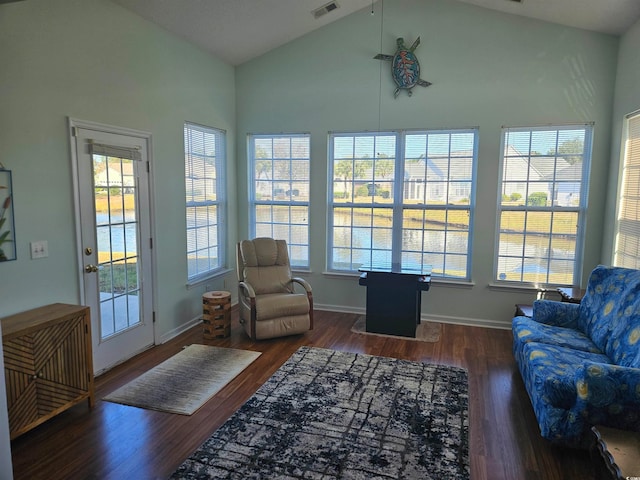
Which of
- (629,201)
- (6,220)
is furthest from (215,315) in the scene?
(629,201)

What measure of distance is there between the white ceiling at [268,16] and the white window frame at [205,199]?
0.98 m

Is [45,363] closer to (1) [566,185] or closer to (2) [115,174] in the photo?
(2) [115,174]

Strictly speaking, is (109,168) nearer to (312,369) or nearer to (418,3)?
(312,369)

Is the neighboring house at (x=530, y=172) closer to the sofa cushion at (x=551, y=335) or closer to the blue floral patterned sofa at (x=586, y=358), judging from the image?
the blue floral patterned sofa at (x=586, y=358)

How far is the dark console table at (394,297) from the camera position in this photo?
4.61 meters

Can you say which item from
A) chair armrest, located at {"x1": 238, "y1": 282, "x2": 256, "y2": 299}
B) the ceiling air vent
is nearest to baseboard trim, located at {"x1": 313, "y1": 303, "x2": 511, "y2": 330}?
chair armrest, located at {"x1": 238, "y1": 282, "x2": 256, "y2": 299}

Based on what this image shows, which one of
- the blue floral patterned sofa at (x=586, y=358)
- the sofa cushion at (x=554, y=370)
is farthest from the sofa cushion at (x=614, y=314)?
the sofa cushion at (x=554, y=370)

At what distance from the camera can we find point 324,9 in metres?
4.83

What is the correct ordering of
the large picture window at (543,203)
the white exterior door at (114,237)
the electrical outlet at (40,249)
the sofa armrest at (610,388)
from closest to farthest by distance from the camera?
the sofa armrest at (610,388) → the electrical outlet at (40,249) → the white exterior door at (114,237) → the large picture window at (543,203)

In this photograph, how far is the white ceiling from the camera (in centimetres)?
389

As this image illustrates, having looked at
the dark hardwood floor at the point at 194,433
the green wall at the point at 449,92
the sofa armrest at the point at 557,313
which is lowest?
the dark hardwood floor at the point at 194,433

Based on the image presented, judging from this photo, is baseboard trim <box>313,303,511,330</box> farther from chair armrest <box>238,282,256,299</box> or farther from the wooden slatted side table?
the wooden slatted side table

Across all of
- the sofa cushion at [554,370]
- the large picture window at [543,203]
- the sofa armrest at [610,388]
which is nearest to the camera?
the sofa armrest at [610,388]

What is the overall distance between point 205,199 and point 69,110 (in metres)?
2.09
